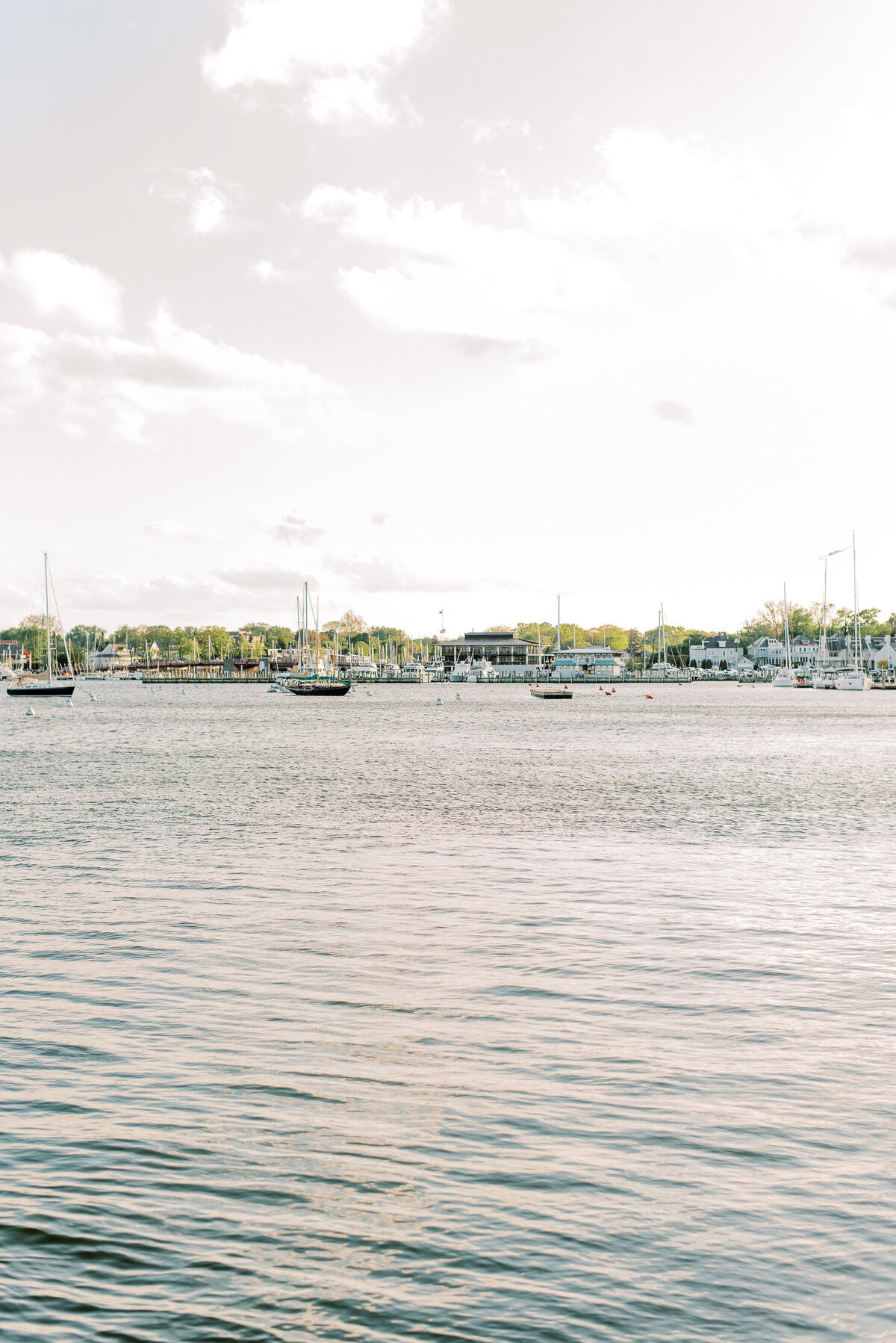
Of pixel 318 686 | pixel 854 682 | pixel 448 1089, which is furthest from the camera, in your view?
pixel 854 682

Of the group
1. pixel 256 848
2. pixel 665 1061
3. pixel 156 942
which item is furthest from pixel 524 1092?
pixel 256 848

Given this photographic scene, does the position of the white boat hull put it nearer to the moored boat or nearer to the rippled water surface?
the moored boat

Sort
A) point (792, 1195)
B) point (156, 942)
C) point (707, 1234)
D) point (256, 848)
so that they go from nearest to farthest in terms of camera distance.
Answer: point (707, 1234)
point (792, 1195)
point (156, 942)
point (256, 848)

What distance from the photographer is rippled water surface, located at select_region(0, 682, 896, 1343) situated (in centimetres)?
731

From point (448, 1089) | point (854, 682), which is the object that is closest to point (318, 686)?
point (854, 682)

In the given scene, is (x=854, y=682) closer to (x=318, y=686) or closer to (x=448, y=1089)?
(x=318, y=686)

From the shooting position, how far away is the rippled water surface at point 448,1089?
24.0 ft

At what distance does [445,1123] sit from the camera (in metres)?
9.93

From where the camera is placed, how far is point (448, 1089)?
423 inches

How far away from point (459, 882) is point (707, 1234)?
47.5 feet

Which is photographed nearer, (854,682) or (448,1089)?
(448,1089)

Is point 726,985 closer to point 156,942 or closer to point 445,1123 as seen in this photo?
point 445,1123

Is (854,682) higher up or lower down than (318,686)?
lower down

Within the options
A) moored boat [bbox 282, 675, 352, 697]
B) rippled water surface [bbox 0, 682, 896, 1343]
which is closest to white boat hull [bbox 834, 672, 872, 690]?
moored boat [bbox 282, 675, 352, 697]
